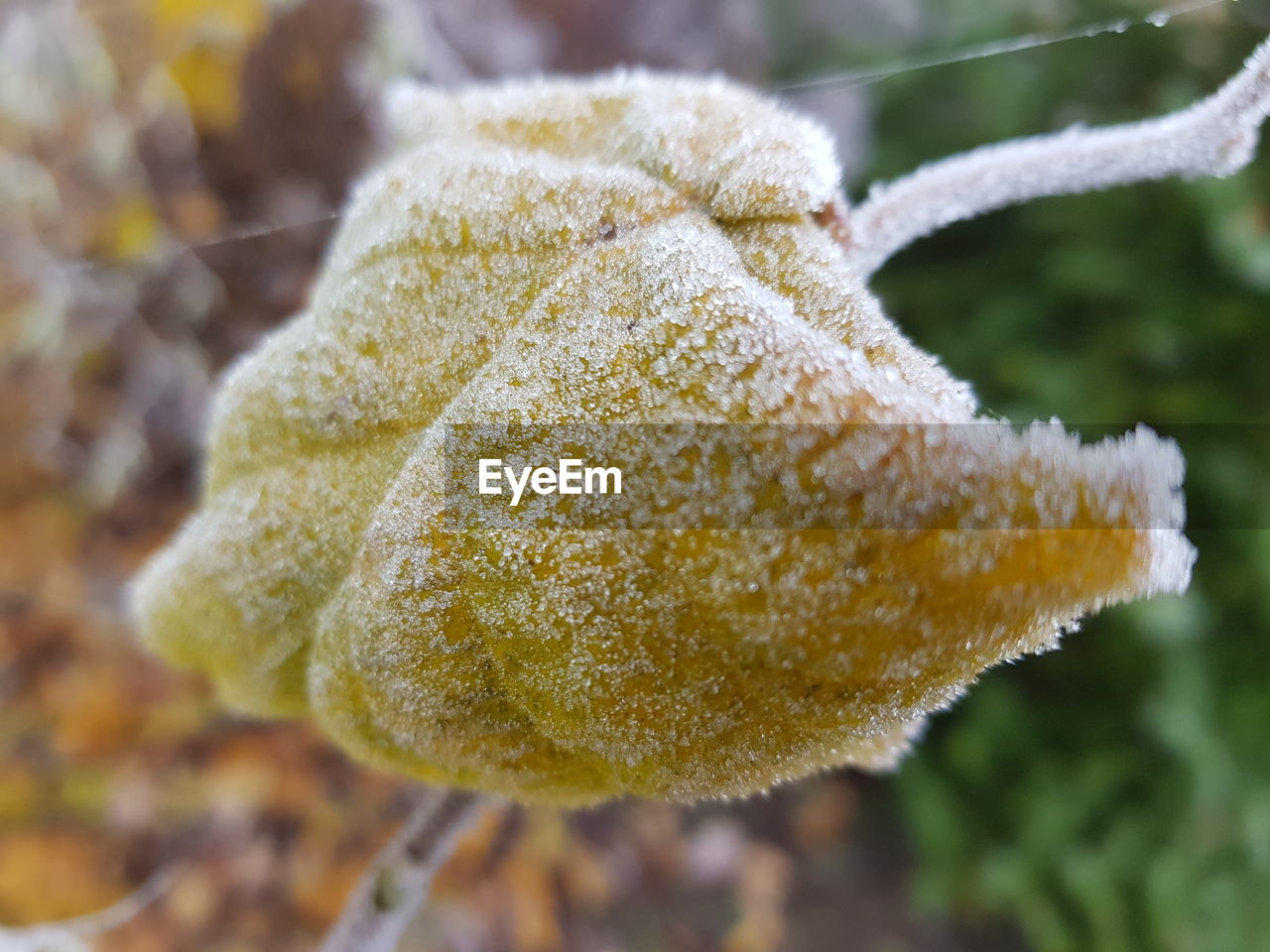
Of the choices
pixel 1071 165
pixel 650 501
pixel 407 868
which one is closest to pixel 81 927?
pixel 407 868

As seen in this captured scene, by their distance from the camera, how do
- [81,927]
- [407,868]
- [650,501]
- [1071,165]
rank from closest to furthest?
[650,501]
[1071,165]
[407,868]
[81,927]

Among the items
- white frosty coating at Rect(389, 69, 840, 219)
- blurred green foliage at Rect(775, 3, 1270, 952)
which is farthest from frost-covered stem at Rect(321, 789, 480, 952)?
blurred green foliage at Rect(775, 3, 1270, 952)

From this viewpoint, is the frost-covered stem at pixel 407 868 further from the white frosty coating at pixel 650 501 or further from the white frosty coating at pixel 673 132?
the white frosty coating at pixel 673 132

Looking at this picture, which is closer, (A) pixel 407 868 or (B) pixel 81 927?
(A) pixel 407 868

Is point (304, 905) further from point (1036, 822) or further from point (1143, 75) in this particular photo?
point (1143, 75)

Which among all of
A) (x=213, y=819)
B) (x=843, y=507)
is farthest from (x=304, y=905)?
(x=843, y=507)

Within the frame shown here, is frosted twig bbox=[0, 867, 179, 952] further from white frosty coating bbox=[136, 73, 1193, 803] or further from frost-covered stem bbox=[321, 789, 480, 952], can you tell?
white frosty coating bbox=[136, 73, 1193, 803]

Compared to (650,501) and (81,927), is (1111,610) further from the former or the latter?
(81,927)
